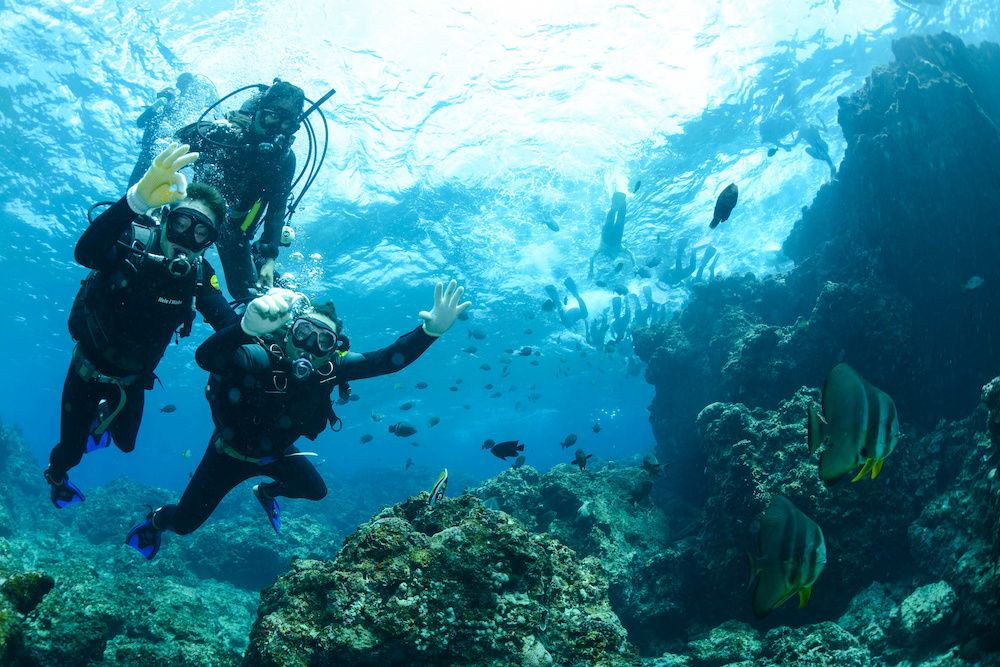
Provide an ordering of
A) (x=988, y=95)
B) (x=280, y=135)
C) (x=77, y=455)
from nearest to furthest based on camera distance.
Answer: (x=77, y=455) → (x=280, y=135) → (x=988, y=95)

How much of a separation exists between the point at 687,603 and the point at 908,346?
7377mm

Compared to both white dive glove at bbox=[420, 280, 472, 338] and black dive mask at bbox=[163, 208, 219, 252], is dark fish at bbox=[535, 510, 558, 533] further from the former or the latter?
black dive mask at bbox=[163, 208, 219, 252]

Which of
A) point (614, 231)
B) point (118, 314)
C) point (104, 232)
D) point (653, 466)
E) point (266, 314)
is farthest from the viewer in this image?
point (614, 231)

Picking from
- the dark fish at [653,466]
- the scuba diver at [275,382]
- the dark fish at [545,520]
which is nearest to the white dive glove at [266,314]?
the scuba diver at [275,382]

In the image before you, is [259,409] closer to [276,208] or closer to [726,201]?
[276,208]

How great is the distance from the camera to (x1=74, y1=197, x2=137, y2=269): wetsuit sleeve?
3.66 m

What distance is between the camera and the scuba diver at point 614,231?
1803cm

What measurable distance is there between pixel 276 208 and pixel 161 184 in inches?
114

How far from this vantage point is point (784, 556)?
6.78ft

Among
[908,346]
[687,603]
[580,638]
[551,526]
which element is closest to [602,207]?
[908,346]

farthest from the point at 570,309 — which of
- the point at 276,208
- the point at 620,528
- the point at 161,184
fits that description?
the point at 161,184

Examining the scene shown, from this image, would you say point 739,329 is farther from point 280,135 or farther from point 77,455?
point 77,455

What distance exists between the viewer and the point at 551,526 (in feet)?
28.0

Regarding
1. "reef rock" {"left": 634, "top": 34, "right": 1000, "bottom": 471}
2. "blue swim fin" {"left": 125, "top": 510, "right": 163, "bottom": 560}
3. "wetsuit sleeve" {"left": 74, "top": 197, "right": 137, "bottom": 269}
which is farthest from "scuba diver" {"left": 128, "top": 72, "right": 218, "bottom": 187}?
"reef rock" {"left": 634, "top": 34, "right": 1000, "bottom": 471}
